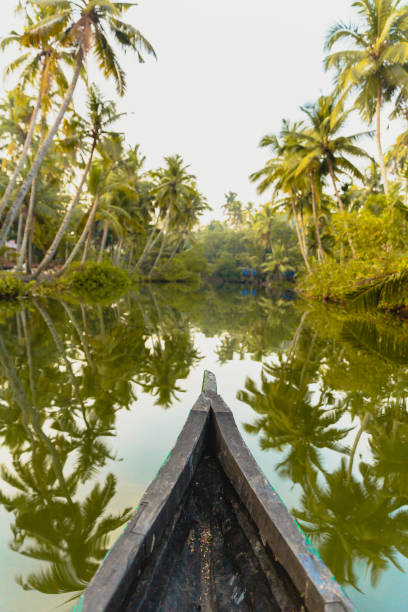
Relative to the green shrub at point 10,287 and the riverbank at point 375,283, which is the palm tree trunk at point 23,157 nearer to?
the green shrub at point 10,287

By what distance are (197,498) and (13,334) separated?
20.4 ft

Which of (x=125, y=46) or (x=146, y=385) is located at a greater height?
(x=125, y=46)

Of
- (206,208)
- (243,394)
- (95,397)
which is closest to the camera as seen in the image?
(95,397)

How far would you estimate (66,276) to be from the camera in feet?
62.5

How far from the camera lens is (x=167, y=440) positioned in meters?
2.96

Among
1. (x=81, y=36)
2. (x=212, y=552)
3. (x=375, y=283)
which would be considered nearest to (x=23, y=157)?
(x=81, y=36)

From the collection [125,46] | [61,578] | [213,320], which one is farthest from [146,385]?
[125,46]

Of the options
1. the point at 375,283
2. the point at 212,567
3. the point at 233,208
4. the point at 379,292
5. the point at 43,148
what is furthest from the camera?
the point at 233,208

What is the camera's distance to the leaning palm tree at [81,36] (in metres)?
10.6

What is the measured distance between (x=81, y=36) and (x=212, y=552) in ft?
48.9

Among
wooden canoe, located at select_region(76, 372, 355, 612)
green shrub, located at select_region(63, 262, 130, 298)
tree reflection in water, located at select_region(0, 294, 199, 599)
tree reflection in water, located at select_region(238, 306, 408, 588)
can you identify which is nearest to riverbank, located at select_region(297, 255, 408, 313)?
tree reflection in water, located at select_region(238, 306, 408, 588)

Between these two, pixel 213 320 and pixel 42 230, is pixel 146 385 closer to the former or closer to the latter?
pixel 213 320

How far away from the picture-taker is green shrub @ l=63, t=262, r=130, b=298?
61.1ft

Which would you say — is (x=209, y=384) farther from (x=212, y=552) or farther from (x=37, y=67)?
(x=37, y=67)
